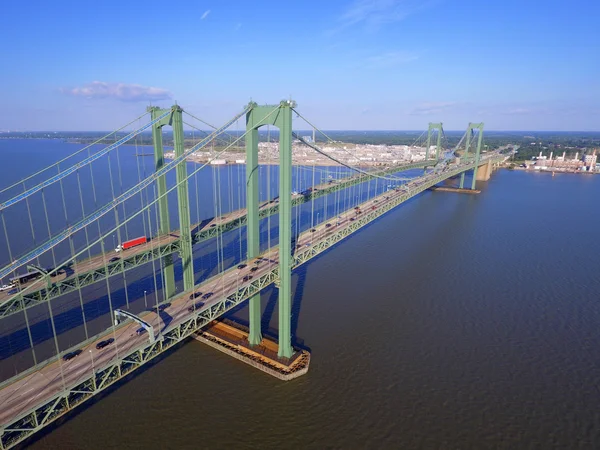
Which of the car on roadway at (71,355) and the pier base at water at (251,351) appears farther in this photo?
the pier base at water at (251,351)

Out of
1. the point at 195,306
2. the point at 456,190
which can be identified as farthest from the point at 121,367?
the point at 456,190

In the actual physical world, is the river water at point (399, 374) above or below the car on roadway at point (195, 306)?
below

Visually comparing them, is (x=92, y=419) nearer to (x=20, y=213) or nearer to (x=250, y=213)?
(x=250, y=213)

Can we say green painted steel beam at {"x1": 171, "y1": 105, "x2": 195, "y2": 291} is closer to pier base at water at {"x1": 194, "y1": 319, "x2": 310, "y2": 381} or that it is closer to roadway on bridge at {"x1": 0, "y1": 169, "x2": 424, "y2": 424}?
roadway on bridge at {"x1": 0, "y1": 169, "x2": 424, "y2": 424}

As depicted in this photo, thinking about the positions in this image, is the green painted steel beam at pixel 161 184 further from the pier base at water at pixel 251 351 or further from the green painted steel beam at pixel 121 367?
the green painted steel beam at pixel 121 367

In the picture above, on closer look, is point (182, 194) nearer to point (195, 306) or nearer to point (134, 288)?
point (195, 306)

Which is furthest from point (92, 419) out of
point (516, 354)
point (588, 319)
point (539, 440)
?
point (588, 319)

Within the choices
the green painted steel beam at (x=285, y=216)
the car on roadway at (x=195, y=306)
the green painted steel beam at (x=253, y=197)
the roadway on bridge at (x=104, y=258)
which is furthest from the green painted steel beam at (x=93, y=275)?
the green painted steel beam at (x=285, y=216)
